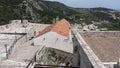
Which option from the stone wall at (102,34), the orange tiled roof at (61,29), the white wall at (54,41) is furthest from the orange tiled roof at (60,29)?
the stone wall at (102,34)

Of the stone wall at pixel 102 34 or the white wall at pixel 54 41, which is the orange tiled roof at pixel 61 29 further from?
the stone wall at pixel 102 34

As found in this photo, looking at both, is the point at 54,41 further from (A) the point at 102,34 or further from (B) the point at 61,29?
(A) the point at 102,34

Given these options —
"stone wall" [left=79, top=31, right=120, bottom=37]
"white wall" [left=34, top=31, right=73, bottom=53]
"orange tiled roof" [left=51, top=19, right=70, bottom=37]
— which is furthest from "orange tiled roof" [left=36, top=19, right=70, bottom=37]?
"stone wall" [left=79, top=31, right=120, bottom=37]

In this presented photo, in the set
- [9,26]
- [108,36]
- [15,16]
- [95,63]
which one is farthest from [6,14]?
[95,63]

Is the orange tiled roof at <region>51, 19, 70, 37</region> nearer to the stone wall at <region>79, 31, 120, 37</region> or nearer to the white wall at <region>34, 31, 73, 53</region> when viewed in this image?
the white wall at <region>34, 31, 73, 53</region>

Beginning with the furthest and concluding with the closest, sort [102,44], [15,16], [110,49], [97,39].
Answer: [15,16]
[97,39]
[102,44]
[110,49]

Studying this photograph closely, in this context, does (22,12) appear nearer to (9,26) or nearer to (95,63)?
(9,26)

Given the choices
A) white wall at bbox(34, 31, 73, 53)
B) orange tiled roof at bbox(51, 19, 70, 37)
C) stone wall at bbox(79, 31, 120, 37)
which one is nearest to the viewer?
stone wall at bbox(79, 31, 120, 37)

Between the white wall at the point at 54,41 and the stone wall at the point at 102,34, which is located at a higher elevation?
the stone wall at the point at 102,34
